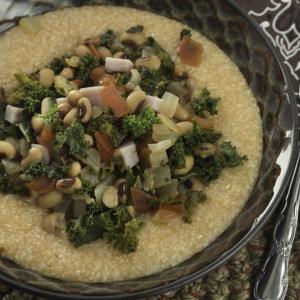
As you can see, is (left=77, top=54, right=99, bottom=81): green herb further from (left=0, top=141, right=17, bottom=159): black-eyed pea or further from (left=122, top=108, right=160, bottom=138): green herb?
(left=0, top=141, right=17, bottom=159): black-eyed pea

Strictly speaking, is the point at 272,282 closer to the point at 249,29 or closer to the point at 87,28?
the point at 249,29

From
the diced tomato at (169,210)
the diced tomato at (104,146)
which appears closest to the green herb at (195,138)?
the diced tomato at (169,210)

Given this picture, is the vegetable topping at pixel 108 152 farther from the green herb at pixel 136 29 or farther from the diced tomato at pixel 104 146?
the green herb at pixel 136 29

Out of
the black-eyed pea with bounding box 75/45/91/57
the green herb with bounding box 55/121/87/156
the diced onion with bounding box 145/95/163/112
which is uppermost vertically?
the black-eyed pea with bounding box 75/45/91/57

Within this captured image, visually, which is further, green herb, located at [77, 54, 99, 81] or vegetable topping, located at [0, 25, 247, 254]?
green herb, located at [77, 54, 99, 81]

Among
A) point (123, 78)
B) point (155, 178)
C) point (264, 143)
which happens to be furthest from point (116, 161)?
point (264, 143)

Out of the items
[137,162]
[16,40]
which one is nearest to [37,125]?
[137,162]

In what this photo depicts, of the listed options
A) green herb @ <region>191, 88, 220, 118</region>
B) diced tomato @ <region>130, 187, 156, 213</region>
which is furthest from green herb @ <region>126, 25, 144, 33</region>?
diced tomato @ <region>130, 187, 156, 213</region>
